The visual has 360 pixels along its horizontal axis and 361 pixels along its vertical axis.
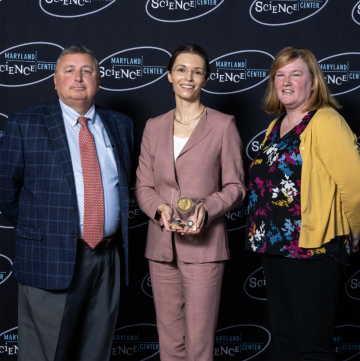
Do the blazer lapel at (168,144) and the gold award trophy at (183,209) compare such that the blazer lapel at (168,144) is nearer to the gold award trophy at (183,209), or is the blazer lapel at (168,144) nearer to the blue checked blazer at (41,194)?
the gold award trophy at (183,209)

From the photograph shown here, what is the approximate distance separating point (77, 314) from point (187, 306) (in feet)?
1.90

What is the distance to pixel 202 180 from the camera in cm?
Answer: 200

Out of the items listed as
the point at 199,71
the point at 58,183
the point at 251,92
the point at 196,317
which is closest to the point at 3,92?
the point at 58,183

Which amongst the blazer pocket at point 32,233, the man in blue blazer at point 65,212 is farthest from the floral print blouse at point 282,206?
the blazer pocket at point 32,233

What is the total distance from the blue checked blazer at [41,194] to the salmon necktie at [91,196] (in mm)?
63

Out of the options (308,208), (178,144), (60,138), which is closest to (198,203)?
(178,144)

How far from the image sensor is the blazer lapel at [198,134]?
2016 mm

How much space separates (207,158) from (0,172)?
105cm

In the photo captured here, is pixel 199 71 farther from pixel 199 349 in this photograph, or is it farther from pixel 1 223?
pixel 1 223

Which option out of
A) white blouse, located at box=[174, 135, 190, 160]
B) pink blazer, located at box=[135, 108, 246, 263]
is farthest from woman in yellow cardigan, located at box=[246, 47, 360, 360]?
white blouse, located at box=[174, 135, 190, 160]

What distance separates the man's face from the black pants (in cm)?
126

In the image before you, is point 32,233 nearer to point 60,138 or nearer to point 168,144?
point 60,138

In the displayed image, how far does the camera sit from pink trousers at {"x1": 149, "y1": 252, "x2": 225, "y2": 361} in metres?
1.98

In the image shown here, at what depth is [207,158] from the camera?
2004 millimetres
